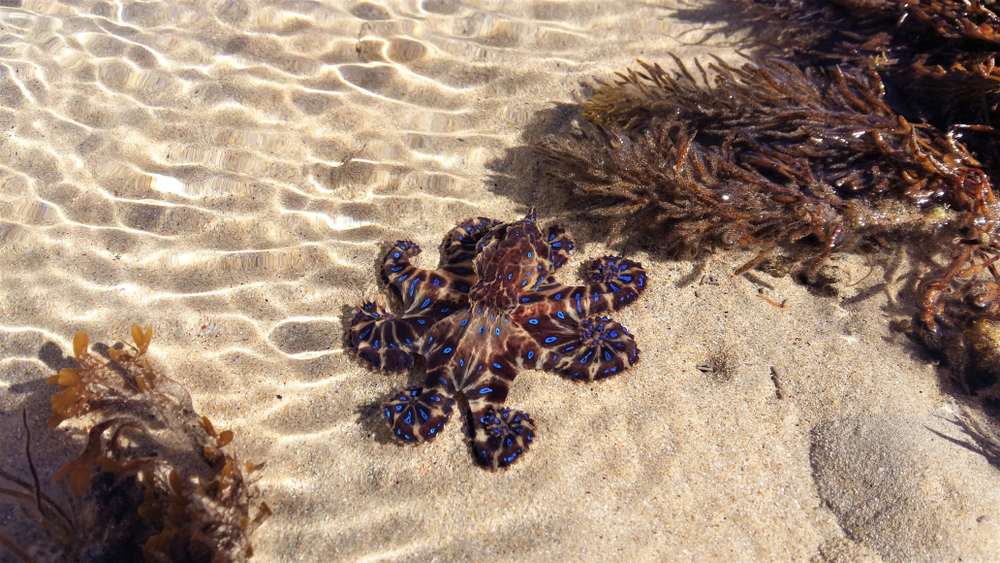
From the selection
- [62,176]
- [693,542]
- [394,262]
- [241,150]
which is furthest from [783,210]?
[62,176]

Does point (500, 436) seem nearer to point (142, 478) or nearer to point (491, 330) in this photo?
point (491, 330)

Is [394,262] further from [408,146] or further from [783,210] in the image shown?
[783,210]

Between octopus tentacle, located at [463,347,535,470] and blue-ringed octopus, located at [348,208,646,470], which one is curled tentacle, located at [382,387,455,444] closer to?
blue-ringed octopus, located at [348,208,646,470]

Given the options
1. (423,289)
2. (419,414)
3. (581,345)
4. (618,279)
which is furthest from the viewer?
(618,279)

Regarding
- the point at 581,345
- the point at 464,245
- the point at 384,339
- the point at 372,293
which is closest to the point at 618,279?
the point at 581,345

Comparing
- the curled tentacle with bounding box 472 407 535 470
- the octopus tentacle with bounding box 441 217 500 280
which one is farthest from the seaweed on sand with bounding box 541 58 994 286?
the curled tentacle with bounding box 472 407 535 470

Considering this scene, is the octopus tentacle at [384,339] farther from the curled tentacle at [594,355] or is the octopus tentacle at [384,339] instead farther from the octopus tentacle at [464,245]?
the curled tentacle at [594,355]
